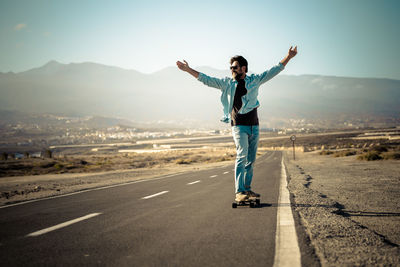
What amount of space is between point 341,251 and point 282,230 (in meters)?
0.99

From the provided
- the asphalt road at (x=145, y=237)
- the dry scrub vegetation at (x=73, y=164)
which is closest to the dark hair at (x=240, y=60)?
the asphalt road at (x=145, y=237)

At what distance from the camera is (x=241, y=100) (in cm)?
550

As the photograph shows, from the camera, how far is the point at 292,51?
5719mm

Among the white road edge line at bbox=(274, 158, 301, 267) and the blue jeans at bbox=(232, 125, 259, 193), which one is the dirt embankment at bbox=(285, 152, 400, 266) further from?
the blue jeans at bbox=(232, 125, 259, 193)

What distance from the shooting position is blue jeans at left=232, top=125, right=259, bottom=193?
557cm

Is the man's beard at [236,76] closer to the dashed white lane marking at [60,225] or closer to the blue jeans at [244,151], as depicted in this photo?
the blue jeans at [244,151]

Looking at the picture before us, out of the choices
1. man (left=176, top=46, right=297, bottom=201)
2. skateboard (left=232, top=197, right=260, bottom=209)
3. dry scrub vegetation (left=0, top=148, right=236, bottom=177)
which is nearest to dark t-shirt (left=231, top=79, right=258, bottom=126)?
man (left=176, top=46, right=297, bottom=201)

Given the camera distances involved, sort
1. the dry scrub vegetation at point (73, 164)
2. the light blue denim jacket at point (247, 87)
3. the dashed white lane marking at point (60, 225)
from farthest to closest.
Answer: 1. the dry scrub vegetation at point (73, 164)
2. the light blue denim jacket at point (247, 87)
3. the dashed white lane marking at point (60, 225)

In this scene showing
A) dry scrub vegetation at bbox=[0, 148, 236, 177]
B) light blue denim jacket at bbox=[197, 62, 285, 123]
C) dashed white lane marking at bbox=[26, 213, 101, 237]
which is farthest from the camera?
dry scrub vegetation at bbox=[0, 148, 236, 177]

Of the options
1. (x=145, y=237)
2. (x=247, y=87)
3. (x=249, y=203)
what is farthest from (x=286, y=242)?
(x=247, y=87)

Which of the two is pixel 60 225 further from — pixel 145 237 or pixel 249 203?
pixel 249 203

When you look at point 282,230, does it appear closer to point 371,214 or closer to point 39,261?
point 371,214

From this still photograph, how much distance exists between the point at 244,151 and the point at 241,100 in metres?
0.91

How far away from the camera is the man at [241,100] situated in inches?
216
